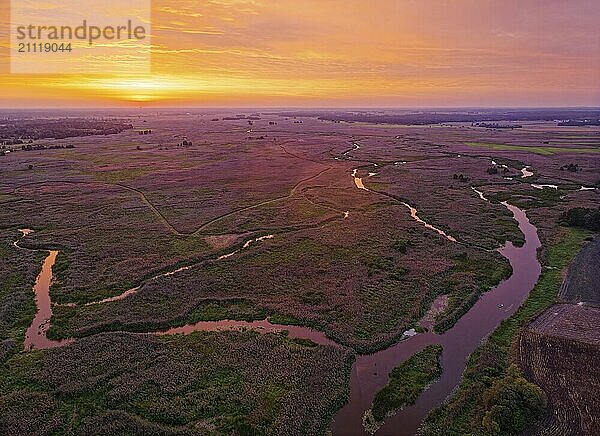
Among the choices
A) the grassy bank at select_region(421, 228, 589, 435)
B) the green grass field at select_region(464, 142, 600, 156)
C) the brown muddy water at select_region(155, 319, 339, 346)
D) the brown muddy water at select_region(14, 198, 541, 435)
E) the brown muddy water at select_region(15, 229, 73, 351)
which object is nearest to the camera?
the grassy bank at select_region(421, 228, 589, 435)

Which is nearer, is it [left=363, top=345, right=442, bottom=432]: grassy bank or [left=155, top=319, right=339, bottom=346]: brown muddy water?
[left=363, top=345, right=442, bottom=432]: grassy bank

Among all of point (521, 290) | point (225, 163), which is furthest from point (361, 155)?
point (521, 290)

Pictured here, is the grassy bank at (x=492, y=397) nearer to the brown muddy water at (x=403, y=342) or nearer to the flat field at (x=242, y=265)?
the brown muddy water at (x=403, y=342)

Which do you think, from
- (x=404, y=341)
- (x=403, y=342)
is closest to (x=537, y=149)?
(x=404, y=341)

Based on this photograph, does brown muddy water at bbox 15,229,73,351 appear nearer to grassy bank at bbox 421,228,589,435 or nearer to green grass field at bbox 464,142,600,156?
grassy bank at bbox 421,228,589,435

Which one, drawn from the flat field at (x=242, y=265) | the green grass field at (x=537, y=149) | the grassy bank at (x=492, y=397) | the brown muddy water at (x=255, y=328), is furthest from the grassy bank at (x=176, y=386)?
the green grass field at (x=537, y=149)

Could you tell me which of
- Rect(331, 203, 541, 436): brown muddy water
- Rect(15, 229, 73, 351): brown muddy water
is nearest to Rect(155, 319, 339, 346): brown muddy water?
Rect(331, 203, 541, 436): brown muddy water

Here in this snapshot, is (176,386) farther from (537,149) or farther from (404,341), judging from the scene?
(537,149)
